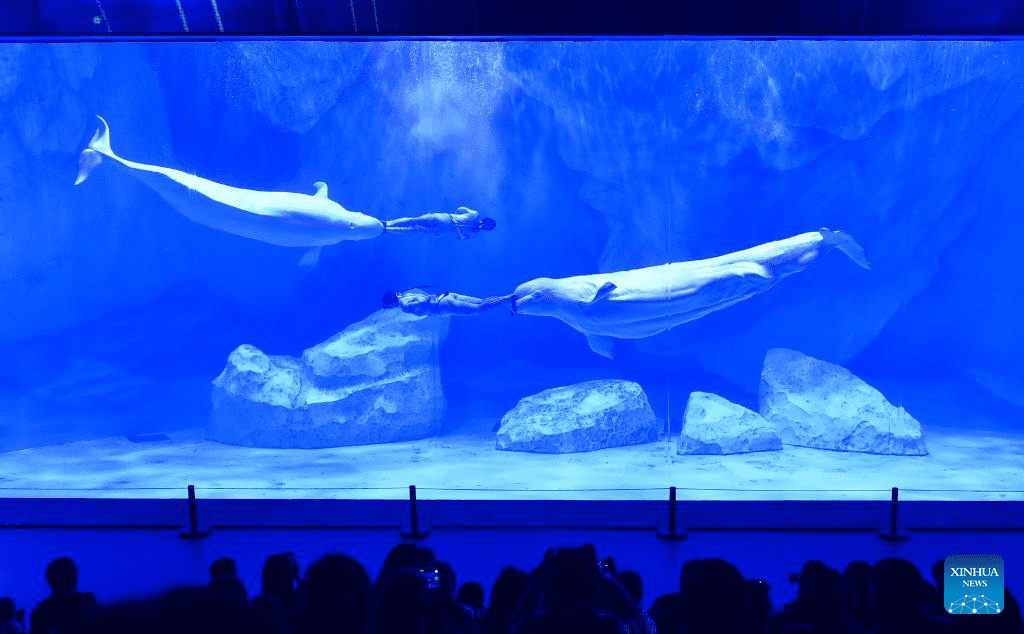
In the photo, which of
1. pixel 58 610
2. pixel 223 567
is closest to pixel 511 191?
pixel 223 567

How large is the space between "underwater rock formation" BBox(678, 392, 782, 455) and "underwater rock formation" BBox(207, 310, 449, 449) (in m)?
4.39

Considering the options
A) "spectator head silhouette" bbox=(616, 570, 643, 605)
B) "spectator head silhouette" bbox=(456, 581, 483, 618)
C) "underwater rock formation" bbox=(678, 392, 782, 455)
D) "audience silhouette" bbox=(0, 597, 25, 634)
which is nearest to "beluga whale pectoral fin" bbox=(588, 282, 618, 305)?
"underwater rock formation" bbox=(678, 392, 782, 455)

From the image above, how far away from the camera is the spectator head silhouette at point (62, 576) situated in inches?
172

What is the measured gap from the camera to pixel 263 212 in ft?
41.8

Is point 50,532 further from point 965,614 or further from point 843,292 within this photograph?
point 843,292

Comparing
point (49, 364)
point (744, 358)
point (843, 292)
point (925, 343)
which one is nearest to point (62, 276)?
point (49, 364)

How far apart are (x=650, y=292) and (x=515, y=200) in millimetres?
8769

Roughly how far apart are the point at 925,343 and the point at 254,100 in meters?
18.4

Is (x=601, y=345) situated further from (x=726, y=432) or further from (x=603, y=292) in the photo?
(x=726, y=432)

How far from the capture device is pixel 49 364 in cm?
2253

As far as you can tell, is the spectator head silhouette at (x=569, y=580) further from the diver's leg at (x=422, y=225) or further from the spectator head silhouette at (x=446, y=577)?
the diver's leg at (x=422, y=225)

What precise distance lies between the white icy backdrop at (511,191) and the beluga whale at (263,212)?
12.6 feet

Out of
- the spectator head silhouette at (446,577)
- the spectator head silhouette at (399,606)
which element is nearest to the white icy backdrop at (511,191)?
the spectator head silhouette at (446,577)

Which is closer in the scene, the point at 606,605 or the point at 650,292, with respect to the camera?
the point at 606,605
